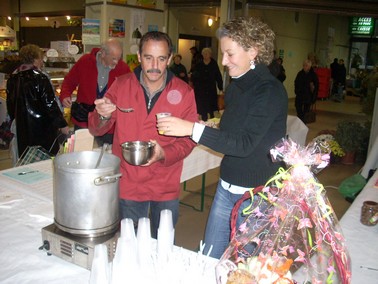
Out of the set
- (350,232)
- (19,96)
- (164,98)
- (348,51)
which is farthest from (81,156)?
(348,51)

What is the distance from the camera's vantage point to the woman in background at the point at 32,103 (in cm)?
350

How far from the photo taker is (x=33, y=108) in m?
3.58

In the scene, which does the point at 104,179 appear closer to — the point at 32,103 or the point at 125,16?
the point at 32,103

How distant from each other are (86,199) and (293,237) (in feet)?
2.15

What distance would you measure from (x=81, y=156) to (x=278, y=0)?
6419 mm

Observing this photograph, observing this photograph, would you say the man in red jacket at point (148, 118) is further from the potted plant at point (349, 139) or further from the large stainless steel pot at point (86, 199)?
the potted plant at point (349, 139)

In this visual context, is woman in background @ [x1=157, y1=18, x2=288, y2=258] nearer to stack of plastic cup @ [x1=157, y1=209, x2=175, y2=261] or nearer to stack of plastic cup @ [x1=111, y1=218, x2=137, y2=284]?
stack of plastic cup @ [x1=157, y1=209, x2=175, y2=261]

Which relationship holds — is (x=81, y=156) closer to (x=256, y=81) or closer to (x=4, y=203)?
(x=4, y=203)

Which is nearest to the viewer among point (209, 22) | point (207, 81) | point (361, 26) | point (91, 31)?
point (91, 31)

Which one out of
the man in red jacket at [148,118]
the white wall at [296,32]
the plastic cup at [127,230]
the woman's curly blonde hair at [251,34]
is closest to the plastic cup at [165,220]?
the plastic cup at [127,230]

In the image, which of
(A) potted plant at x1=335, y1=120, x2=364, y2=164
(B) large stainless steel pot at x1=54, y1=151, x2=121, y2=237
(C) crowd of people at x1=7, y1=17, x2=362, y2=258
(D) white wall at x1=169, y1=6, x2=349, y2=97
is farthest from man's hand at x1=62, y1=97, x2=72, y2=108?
(D) white wall at x1=169, y1=6, x2=349, y2=97

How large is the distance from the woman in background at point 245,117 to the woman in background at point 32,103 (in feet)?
7.36

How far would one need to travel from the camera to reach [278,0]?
22.7ft

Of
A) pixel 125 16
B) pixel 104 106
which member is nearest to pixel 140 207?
pixel 104 106
